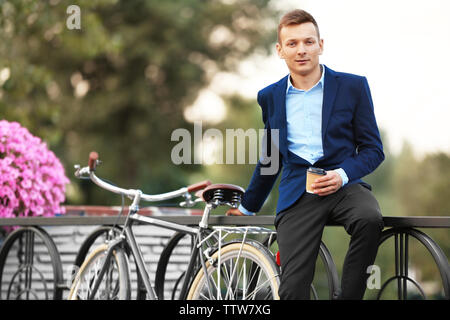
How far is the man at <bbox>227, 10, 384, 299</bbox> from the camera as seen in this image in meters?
2.78

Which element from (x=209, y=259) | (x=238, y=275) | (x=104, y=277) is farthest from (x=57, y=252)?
(x=238, y=275)

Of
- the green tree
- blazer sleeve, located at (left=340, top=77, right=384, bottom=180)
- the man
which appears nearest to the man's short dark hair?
the man

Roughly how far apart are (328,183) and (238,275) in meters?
0.73

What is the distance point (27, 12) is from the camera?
26.2ft

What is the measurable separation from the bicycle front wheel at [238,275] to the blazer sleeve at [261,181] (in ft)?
0.73

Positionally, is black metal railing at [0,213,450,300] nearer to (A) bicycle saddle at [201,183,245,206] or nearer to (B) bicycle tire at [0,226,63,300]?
(B) bicycle tire at [0,226,63,300]

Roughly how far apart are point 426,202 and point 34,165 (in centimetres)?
3114

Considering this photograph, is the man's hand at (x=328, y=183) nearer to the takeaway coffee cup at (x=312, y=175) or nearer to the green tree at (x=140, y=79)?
the takeaway coffee cup at (x=312, y=175)

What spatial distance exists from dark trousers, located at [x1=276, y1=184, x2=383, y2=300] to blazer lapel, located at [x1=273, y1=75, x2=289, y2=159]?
0.23 m

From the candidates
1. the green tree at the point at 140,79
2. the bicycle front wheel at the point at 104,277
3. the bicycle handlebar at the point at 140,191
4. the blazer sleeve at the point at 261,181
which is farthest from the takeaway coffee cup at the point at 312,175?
the green tree at the point at 140,79

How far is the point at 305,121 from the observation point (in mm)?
2957

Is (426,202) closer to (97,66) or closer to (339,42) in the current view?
(339,42)

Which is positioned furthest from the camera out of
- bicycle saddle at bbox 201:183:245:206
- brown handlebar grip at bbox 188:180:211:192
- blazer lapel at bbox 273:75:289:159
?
brown handlebar grip at bbox 188:180:211:192
